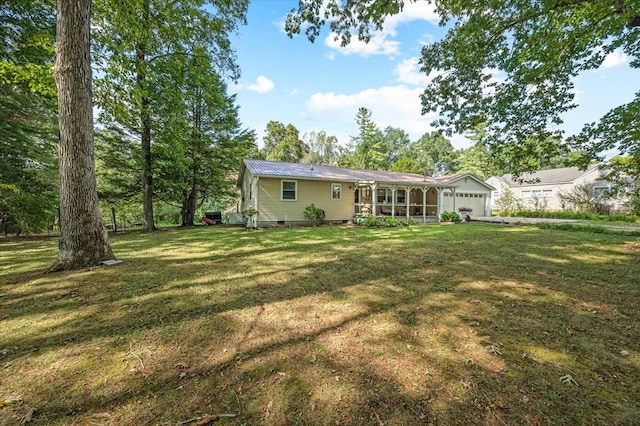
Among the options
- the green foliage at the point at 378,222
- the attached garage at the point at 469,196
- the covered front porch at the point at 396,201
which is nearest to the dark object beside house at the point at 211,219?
the covered front porch at the point at 396,201

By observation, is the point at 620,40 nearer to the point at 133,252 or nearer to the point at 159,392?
→ the point at 159,392

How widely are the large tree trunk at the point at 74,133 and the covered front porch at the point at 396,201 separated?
1282 cm

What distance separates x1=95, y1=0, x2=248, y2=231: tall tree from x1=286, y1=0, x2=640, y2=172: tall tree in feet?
17.7

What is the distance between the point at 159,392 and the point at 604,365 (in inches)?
146

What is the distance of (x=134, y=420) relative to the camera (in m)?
1.62

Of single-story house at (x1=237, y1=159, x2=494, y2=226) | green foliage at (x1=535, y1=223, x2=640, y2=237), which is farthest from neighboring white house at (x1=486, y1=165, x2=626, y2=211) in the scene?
single-story house at (x1=237, y1=159, x2=494, y2=226)

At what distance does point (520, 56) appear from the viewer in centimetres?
615

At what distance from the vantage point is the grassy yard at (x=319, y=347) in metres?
1.73

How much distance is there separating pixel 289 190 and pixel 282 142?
22.6m

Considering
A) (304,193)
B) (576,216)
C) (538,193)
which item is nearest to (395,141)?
(538,193)

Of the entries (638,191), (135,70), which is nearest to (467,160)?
(638,191)

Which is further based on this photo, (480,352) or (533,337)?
(533,337)

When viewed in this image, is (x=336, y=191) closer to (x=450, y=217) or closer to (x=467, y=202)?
(x=450, y=217)

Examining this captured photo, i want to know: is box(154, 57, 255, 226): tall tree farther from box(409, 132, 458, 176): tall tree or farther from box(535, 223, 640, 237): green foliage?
box(409, 132, 458, 176): tall tree
